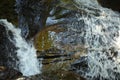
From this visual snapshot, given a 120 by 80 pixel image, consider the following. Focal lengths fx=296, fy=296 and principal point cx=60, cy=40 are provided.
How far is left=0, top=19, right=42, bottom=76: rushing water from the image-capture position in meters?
8.54

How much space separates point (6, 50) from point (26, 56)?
63 cm

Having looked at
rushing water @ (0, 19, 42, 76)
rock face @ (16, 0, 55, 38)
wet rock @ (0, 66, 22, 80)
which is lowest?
wet rock @ (0, 66, 22, 80)

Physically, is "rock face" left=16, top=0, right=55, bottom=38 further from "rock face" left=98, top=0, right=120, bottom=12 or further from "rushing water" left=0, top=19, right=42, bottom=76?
"rock face" left=98, top=0, right=120, bottom=12

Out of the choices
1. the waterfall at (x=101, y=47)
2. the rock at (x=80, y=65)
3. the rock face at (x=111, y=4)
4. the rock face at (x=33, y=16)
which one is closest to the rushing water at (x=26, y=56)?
the rock face at (x=33, y=16)

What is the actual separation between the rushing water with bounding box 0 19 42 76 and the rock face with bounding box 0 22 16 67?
0.15 metres

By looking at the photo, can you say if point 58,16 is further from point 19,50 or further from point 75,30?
point 19,50

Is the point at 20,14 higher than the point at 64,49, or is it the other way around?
the point at 20,14

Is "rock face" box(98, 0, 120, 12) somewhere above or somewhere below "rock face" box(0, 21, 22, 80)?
above

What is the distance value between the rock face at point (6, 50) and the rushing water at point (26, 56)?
0.50 ft

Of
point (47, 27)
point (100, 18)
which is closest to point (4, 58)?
point (47, 27)

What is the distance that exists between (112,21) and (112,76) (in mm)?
1740

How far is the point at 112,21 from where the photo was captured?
8.88 metres

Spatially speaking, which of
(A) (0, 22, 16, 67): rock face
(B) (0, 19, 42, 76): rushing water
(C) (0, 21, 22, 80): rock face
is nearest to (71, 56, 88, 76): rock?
(B) (0, 19, 42, 76): rushing water

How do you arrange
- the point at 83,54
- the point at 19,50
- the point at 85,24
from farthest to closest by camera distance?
the point at 19,50
the point at 85,24
the point at 83,54
